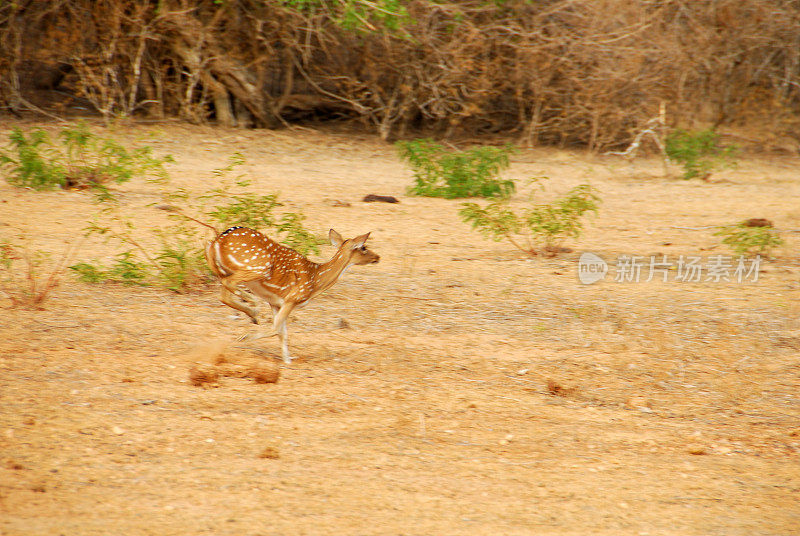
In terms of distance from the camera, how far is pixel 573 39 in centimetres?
1545

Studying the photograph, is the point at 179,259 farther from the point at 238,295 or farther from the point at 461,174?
the point at 461,174

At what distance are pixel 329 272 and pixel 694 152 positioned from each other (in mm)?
9885

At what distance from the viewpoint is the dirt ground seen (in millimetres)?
4055

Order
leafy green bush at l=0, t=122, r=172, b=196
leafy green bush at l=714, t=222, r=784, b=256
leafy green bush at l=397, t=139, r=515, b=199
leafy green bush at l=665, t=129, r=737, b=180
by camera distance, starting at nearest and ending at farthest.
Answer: leafy green bush at l=714, t=222, r=784, b=256 → leafy green bush at l=0, t=122, r=172, b=196 → leafy green bush at l=397, t=139, r=515, b=199 → leafy green bush at l=665, t=129, r=737, b=180

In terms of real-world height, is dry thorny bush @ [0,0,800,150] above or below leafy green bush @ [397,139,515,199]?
above

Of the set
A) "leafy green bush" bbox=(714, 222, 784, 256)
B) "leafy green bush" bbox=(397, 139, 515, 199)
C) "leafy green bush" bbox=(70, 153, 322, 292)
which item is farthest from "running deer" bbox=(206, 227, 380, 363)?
"leafy green bush" bbox=(397, 139, 515, 199)

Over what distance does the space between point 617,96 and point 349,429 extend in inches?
486

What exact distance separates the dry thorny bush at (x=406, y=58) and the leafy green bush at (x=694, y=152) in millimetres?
1117

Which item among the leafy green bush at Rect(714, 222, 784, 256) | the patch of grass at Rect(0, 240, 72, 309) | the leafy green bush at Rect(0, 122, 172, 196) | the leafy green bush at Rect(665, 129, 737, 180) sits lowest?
the patch of grass at Rect(0, 240, 72, 309)

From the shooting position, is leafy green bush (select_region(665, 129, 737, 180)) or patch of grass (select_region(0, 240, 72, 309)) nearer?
patch of grass (select_region(0, 240, 72, 309))

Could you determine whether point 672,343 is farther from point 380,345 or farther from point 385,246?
point 385,246

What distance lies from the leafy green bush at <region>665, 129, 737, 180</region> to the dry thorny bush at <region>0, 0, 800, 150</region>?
3.67 feet

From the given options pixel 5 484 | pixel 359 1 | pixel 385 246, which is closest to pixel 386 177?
pixel 359 1

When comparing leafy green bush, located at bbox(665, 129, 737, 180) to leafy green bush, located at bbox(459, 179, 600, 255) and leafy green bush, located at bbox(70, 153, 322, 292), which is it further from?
leafy green bush, located at bbox(70, 153, 322, 292)
